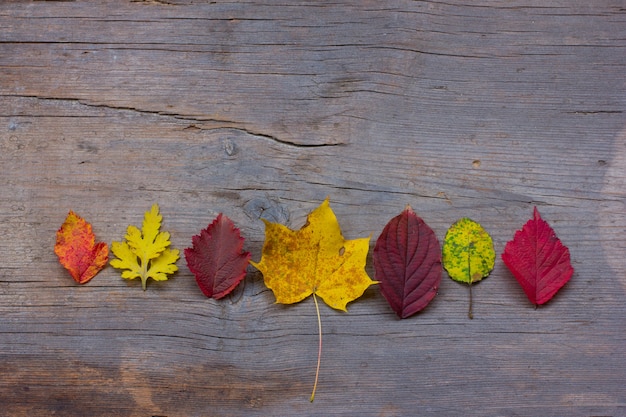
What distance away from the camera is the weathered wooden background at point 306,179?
1.61 meters

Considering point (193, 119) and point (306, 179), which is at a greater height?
point (193, 119)

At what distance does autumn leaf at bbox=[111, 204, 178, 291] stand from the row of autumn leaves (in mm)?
15

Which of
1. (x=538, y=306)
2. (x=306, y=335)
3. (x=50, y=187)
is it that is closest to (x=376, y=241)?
(x=306, y=335)

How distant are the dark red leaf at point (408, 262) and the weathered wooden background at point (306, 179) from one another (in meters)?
0.07

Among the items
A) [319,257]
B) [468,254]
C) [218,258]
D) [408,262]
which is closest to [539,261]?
[468,254]

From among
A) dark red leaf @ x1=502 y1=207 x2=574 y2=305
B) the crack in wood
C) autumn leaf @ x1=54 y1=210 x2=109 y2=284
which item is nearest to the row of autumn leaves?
dark red leaf @ x1=502 y1=207 x2=574 y2=305

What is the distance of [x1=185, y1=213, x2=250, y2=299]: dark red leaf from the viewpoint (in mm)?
1592

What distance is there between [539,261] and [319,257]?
0.63 metres

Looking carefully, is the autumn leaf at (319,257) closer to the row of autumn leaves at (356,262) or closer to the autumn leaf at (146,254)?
the row of autumn leaves at (356,262)

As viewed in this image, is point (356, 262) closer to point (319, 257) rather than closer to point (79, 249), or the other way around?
point (319, 257)

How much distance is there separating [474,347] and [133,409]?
1011mm

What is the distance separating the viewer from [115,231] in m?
1.69

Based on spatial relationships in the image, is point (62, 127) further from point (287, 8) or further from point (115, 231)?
point (287, 8)

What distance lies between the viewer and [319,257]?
1.58m
